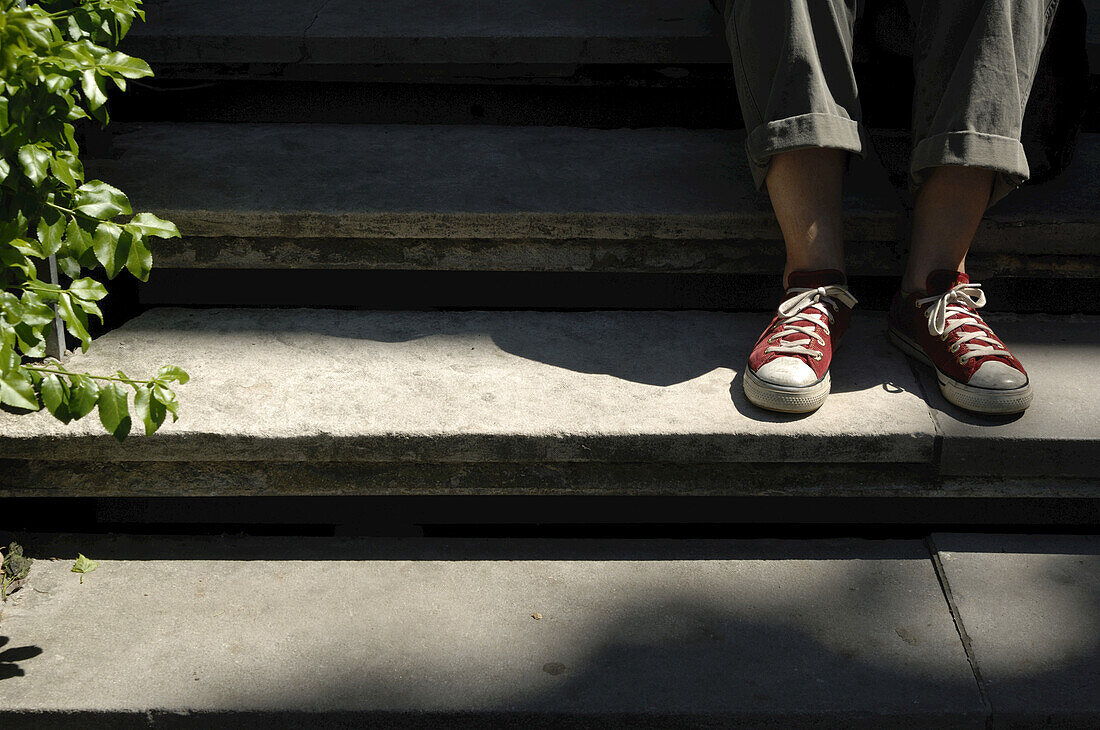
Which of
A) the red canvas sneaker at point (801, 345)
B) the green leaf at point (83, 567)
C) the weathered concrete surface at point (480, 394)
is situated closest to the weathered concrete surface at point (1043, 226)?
the weathered concrete surface at point (480, 394)

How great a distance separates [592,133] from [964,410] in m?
1.24

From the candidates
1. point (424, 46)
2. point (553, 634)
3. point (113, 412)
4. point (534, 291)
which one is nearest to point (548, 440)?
point (553, 634)

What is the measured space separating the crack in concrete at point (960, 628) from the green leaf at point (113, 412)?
1.29 meters

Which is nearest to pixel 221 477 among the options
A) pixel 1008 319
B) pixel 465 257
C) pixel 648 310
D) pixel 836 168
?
pixel 465 257

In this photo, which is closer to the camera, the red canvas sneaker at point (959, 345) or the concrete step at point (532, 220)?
the red canvas sneaker at point (959, 345)

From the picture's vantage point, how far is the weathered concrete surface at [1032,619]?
140 cm

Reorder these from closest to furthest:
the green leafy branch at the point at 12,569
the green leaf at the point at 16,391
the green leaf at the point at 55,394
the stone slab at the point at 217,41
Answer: the green leaf at the point at 16,391, the green leaf at the point at 55,394, the green leafy branch at the point at 12,569, the stone slab at the point at 217,41

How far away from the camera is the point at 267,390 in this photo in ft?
5.79

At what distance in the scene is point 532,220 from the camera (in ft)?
6.62

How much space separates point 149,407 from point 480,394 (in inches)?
24.6

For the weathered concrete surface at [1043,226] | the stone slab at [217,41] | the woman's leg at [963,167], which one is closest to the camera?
the woman's leg at [963,167]

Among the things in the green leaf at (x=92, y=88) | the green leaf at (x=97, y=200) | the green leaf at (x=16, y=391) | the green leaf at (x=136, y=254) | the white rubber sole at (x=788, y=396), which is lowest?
the white rubber sole at (x=788, y=396)

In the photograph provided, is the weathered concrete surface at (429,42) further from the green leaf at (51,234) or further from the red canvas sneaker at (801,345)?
the green leaf at (51,234)

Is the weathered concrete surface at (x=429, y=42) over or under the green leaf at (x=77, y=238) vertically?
over
